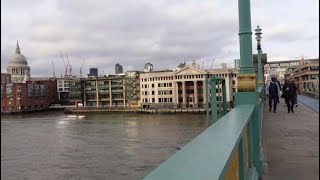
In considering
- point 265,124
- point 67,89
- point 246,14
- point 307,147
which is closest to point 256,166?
point 246,14

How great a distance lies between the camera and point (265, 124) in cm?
935

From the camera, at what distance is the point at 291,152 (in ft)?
18.7

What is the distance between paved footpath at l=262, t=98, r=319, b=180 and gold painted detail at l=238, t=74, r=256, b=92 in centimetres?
98

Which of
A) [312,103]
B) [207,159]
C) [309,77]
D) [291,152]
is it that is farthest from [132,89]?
[207,159]

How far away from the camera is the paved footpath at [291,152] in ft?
15.0

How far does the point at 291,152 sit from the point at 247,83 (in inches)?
66.7

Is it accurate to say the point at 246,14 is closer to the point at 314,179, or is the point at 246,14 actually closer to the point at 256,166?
the point at 256,166

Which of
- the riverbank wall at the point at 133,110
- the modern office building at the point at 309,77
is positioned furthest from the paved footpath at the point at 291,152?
the riverbank wall at the point at 133,110

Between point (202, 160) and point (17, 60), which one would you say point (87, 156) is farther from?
point (17, 60)

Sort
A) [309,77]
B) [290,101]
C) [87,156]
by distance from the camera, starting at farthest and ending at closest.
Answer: [87,156], [309,77], [290,101]

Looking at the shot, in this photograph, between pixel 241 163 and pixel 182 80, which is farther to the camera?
pixel 182 80

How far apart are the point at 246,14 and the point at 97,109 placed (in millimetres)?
97911

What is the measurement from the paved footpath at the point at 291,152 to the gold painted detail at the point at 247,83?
3.20 feet

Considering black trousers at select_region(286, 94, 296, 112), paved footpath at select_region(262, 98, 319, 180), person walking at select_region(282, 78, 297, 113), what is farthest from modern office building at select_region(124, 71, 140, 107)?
paved footpath at select_region(262, 98, 319, 180)
